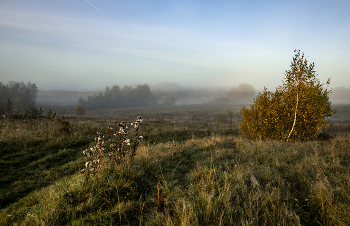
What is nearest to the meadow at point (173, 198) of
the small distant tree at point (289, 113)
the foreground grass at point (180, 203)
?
the foreground grass at point (180, 203)

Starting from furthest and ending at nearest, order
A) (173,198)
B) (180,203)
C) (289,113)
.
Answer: (289,113) < (173,198) < (180,203)

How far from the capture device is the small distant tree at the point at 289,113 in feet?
36.1

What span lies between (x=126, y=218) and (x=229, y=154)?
503 centimetres

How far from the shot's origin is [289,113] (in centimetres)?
1186

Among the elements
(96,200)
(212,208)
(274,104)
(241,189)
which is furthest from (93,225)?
(274,104)

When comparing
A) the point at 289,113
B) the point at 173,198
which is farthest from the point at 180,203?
the point at 289,113

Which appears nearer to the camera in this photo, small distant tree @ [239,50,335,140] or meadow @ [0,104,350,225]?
meadow @ [0,104,350,225]

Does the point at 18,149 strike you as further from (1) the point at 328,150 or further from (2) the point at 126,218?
(1) the point at 328,150

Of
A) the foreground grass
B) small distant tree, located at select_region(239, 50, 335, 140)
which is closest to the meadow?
the foreground grass

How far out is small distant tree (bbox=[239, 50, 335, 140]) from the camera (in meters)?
11.0

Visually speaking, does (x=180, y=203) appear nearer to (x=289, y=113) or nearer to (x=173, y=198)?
(x=173, y=198)

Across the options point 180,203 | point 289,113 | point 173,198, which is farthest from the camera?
point 289,113

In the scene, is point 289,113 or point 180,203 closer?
point 180,203

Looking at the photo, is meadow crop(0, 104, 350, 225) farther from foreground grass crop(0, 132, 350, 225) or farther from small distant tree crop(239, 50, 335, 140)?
small distant tree crop(239, 50, 335, 140)
